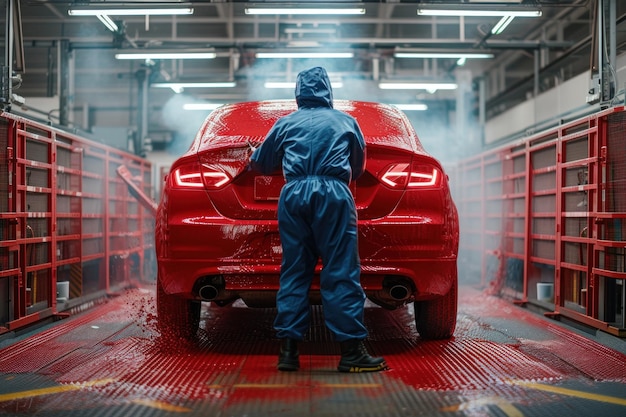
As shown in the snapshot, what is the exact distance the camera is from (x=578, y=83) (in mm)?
11961

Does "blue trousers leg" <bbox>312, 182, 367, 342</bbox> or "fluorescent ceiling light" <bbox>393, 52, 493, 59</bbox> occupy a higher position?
"fluorescent ceiling light" <bbox>393, 52, 493, 59</bbox>

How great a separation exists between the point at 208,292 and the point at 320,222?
0.93m

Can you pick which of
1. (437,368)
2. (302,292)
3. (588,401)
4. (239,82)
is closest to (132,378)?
(302,292)

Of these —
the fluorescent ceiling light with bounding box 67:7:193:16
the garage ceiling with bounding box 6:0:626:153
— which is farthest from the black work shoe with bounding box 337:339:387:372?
the garage ceiling with bounding box 6:0:626:153

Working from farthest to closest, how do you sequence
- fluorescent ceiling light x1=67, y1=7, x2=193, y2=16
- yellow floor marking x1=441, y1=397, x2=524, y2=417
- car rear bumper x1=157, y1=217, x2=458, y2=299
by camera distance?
fluorescent ceiling light x1=67, y1=7, x2=193, y2=16 → car rear bumper x1=157, y1=217, x2=458, y2=299 → yellow floor marking x1=441, y1=397, x2=524, y2=417

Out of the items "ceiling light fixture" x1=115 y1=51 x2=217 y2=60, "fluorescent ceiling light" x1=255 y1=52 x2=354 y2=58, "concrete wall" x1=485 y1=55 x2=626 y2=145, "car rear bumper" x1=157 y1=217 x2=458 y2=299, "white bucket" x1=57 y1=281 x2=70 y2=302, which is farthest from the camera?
"concrete wall" x1=485 y1=55 x2=626 y2=145

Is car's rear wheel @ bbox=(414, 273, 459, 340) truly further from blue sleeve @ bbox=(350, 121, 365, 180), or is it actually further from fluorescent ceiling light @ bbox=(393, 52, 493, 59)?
fluorescent ceiling light @ bbox=(393, 52, 493, 59)

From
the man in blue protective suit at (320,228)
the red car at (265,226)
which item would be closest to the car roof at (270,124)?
the red car at (265,226)

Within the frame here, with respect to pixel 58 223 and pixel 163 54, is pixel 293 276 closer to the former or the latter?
pixel 58 223

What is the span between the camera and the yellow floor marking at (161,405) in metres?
3.01

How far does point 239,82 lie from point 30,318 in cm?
924

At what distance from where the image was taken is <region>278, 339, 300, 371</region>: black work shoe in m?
3.76

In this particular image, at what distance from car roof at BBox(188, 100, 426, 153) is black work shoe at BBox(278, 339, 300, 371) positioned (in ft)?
4.06

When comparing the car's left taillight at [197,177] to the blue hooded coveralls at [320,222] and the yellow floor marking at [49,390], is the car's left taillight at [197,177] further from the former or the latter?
the yellow floor marking at [49,390]
